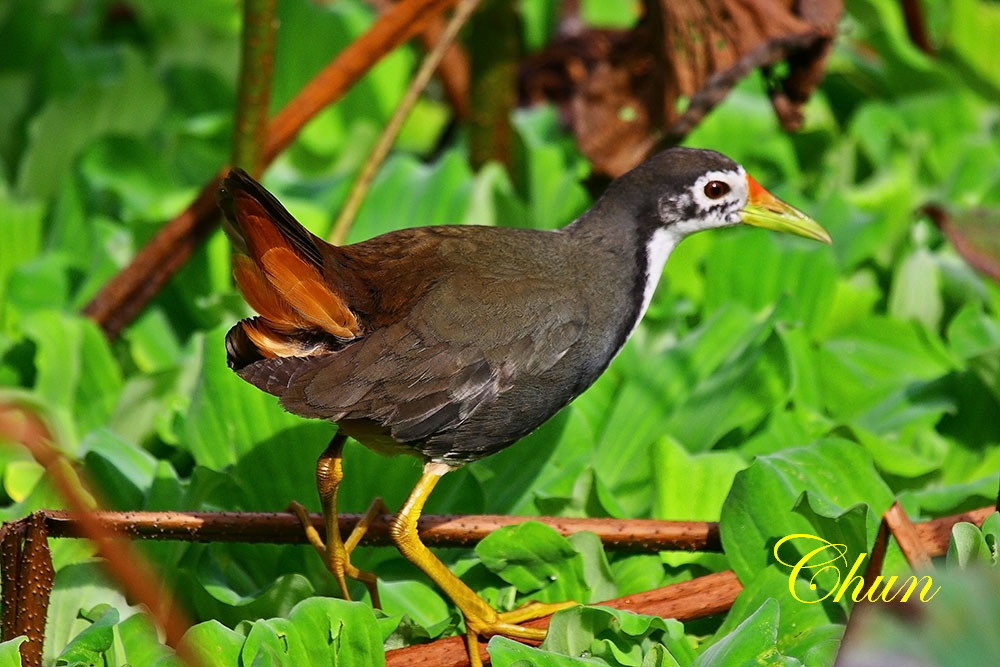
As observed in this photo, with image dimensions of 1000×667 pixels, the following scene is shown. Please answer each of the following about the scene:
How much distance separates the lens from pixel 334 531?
195 centimetres

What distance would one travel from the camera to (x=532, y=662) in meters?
1.63

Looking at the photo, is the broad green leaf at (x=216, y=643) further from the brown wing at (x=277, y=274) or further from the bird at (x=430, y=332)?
the brown wing at (x=277, y=274)

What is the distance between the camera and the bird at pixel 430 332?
5.85 ft

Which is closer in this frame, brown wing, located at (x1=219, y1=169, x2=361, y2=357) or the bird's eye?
brown wing, located at (x1=219, y1=169, x2=361, y2=357)

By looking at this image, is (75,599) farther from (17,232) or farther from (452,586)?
(17,232)

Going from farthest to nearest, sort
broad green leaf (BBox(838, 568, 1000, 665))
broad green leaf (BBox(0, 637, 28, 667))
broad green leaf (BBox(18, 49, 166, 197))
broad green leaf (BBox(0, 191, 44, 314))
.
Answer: broad green leaf (BBox(18, 49, 166, 197)) → broad green leaf (BBox(0, 191, 44, 314)) → broad green leaf (BBox(0, 637, 28, 667)) → broad green leaf (BBox(838, 568, 1000, 665))

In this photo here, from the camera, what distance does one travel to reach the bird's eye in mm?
2111

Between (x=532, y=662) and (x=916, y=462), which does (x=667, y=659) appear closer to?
(x=532, y=662)

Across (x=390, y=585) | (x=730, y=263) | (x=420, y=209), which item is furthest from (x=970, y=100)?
(x=390, y=585)

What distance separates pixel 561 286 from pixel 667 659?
61 centimetres

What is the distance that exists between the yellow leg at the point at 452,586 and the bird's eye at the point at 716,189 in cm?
65

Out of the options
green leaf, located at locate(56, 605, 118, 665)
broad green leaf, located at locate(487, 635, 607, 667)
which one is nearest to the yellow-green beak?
broad green leaf, located at locate(487, 635, 607, 667)

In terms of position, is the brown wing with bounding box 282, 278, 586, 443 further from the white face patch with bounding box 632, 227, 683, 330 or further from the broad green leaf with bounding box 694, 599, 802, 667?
the broad green leaf with bounding box 694, 599, 802, 667

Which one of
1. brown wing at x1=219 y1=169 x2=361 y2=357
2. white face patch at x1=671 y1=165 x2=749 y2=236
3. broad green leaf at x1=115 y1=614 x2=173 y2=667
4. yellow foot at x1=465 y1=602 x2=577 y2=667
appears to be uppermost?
brown wing at x1=219 y1=169 x2=361 y2=357
